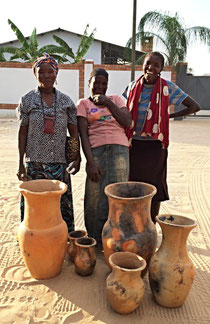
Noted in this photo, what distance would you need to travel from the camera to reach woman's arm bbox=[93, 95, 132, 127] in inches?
97.9

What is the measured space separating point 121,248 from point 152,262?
242 mm

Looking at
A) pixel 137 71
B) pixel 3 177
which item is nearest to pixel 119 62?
pixel 137 71

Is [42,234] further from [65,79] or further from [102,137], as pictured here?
[65,79]

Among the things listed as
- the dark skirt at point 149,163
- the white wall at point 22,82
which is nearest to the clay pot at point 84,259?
the dark skirt at point 149,163

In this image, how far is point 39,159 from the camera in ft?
8.71

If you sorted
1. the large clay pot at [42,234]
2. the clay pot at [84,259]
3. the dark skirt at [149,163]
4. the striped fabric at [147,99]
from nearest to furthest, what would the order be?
the large clay pot at [42,234]
the clay pot at [84,259]
the striped fabric at [147,99]
the dark skirt at [149,163]

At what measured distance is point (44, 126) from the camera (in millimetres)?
2574

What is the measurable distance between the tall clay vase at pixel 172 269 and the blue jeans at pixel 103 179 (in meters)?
0.74

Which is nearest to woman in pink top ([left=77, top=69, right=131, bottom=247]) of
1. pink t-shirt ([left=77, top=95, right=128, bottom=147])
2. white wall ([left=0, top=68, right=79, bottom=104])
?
pink t-shirt ([left=77, top=95, right=128, bottom=147])

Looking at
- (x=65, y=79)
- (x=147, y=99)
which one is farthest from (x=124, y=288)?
(x=65, y=79)

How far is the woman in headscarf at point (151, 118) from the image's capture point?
2754 mm

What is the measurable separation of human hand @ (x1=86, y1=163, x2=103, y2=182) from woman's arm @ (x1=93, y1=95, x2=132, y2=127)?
1.46 feet

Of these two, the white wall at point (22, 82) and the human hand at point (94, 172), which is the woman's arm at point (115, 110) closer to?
the human hand at point (94, 172)

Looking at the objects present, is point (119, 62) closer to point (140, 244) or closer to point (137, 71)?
point (137, 71)
